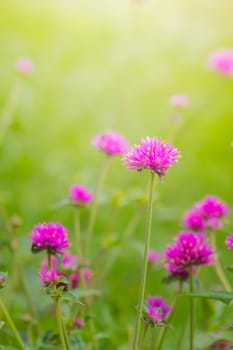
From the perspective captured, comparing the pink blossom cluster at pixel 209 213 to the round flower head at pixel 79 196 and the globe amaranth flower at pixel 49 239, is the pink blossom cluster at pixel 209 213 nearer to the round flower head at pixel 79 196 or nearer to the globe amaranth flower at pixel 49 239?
the round flower head at pixel 79 196

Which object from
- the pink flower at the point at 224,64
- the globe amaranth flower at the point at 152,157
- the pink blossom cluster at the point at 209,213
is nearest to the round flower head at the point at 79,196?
the pink blossom cluster at the point at 209,213

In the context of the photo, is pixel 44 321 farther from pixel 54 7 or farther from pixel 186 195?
pixel 54 7

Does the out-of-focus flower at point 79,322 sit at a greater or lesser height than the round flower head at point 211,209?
lesser

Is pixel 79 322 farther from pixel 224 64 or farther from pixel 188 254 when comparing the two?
pixel 224 64

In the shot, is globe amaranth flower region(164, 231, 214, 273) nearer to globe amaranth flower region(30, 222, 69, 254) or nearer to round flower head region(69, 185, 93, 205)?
globe amaranth flower region(30, 222, 69, 254)

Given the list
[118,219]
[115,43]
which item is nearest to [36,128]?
[118,219]

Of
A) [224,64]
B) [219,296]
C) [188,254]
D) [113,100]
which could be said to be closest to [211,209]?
[188,254]
